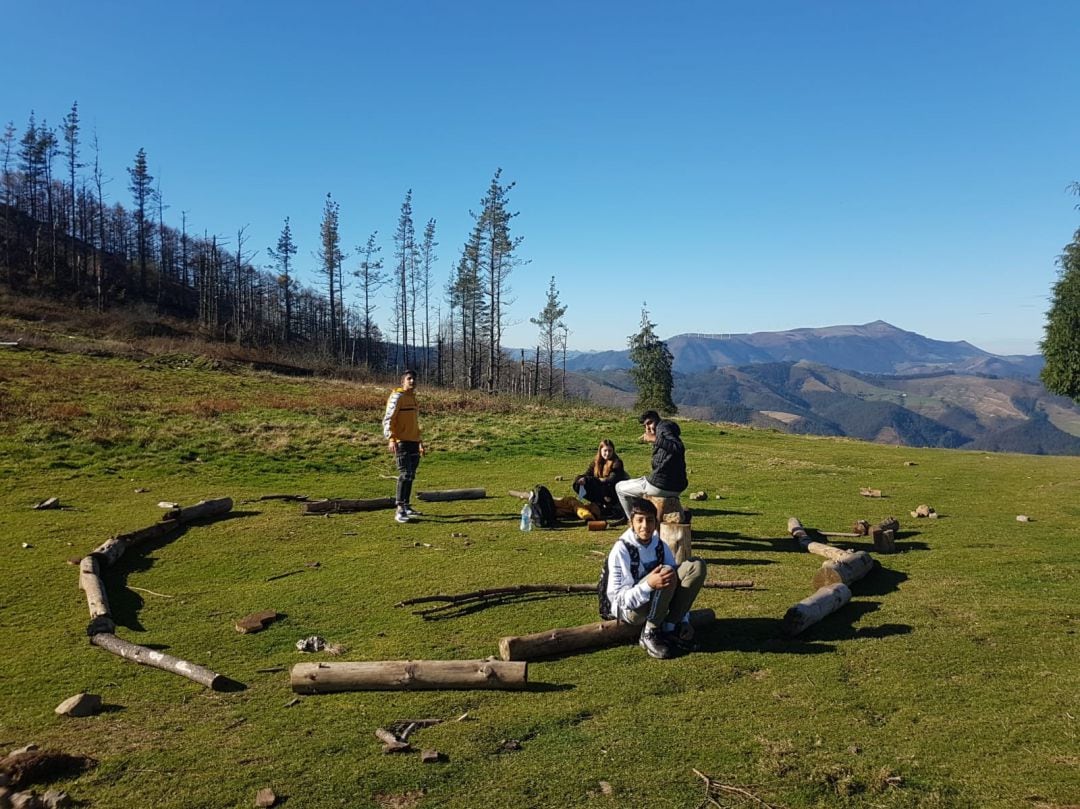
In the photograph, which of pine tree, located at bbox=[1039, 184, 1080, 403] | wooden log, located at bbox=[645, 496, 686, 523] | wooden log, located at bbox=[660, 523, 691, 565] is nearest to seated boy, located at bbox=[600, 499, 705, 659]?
wooden log, located at bbox=[660, 523, 691, 565]

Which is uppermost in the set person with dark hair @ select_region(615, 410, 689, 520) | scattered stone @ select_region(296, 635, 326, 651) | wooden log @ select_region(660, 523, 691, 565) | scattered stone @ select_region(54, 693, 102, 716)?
person with dark hair @ select_region(615, 410, 689, 520)

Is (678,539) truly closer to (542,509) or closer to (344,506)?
(542,509)

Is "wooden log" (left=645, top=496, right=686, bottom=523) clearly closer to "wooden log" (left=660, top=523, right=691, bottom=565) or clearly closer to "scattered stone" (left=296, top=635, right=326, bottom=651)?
"wooden log" (left=660, top=523, right=691, bottom=565)

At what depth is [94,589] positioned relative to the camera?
7.80 metres

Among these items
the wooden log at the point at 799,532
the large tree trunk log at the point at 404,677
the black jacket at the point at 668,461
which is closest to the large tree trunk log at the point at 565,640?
the large tree trunk log at the point at 404,677

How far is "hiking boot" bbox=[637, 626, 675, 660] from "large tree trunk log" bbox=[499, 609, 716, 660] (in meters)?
0.23

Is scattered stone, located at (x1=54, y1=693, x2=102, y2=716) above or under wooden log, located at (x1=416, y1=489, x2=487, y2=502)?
under

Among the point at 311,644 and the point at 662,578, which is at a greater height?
the point at 662,578

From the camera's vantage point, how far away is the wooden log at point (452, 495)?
14.5 metres

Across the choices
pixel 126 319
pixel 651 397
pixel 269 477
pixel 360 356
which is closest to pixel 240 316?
pixel 360 356

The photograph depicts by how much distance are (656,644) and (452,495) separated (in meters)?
8.91

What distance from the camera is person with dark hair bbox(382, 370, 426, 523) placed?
1196cm

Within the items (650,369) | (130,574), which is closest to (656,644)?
(130,574)

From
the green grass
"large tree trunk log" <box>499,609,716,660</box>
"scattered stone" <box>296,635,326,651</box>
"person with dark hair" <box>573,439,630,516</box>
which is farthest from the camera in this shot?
"person with dark hair" <box>573,439,630,516</box>
